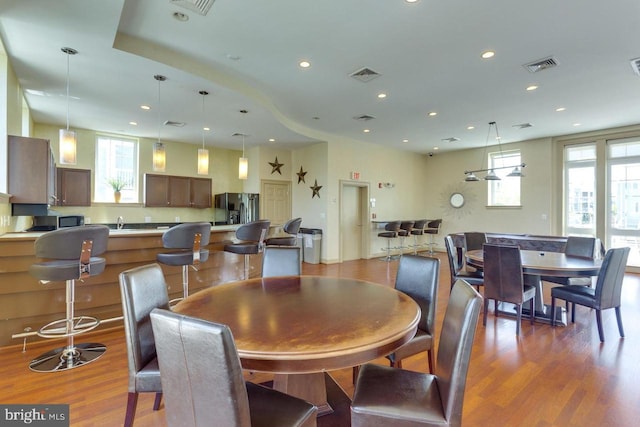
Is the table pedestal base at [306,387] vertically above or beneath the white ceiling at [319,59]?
beneath

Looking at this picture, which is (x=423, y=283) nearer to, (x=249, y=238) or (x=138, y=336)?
(x=138, y=336)

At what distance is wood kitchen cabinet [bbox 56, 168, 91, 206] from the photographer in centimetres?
584

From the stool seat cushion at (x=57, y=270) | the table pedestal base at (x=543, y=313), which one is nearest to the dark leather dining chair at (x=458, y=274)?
the table pedestal base at (x=543, y=313)

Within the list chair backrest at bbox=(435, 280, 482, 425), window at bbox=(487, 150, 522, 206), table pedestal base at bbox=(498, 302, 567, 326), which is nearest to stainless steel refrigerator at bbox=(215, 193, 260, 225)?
table pedestal base at bbox=(498, 302, 567, 326)

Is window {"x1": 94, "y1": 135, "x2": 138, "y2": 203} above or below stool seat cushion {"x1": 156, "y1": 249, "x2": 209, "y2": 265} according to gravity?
above

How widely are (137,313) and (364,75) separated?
3.75 meters

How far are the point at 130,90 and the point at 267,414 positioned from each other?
176 inches

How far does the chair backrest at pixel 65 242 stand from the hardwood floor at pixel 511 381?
936 mm

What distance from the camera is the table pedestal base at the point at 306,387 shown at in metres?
1.82

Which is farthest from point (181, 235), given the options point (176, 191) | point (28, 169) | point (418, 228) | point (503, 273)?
point (418, 228)

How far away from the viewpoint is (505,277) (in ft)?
10.8

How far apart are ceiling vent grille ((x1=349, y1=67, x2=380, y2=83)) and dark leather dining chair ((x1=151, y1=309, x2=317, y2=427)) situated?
3799mm

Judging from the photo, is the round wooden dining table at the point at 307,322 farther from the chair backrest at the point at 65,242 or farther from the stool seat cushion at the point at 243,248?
the stool seat cushion at the point at 243,248

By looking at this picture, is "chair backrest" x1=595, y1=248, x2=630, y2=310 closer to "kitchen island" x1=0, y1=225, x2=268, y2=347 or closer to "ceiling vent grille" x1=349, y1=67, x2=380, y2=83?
"ceiling vent grille" x1=349, y1=67, x2=380, y2=83
